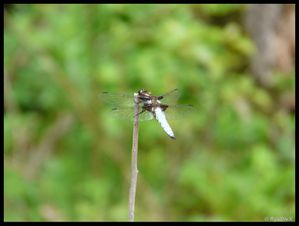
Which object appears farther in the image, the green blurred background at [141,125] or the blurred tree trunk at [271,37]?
the blurred tree trunk at [271,37]

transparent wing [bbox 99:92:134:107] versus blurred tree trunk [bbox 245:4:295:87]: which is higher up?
blurred tree trunk [bbox 245:4:295:87]

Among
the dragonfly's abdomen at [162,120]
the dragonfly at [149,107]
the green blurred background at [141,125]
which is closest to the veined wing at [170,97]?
the dragonfly at [149,107]

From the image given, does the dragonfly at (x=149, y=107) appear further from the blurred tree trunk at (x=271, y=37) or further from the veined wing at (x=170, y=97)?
the blurred tree trunk at (x=271, y=37)

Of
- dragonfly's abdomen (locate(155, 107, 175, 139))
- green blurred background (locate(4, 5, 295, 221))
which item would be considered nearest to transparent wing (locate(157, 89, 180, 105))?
dragonfly's abdomen (locate(155, 107, 175, 139))

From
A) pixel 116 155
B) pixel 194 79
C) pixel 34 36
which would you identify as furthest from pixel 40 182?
pixel 194 79

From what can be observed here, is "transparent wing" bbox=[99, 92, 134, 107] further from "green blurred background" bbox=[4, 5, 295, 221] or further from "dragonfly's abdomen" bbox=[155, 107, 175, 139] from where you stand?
"green blurred background" bbox=[4, 5, 295, 221]

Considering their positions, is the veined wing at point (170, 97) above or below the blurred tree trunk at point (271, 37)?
below

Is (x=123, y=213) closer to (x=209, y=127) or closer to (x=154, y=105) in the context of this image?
(x=209, y=127)
